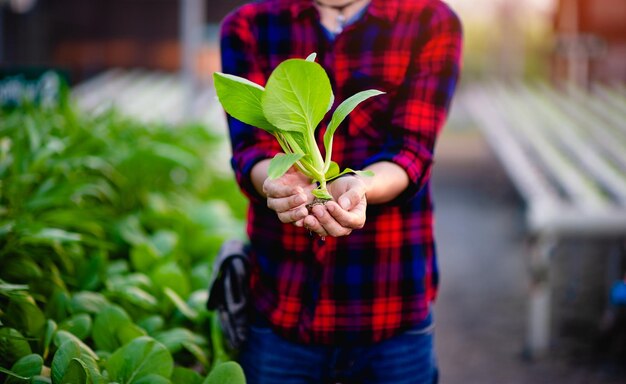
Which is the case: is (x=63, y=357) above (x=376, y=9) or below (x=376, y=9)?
below

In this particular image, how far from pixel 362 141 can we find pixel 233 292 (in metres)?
0.51

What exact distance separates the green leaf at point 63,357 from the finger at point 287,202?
60 cm

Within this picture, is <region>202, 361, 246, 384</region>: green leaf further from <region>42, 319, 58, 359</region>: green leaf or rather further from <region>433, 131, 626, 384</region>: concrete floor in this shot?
<region>433, 131, 626, 384</region>: concrete floor

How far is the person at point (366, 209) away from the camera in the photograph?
1814 millimetres

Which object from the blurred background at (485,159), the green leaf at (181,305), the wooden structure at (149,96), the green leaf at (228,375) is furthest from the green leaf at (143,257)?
the wooden structure at (149,96)

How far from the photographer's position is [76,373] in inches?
63.8

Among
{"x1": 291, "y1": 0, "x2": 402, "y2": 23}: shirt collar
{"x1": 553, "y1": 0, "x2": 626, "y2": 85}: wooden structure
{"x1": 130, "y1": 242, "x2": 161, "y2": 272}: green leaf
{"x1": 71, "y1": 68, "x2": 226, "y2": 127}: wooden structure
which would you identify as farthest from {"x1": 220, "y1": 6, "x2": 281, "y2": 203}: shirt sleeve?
Answer: {"x1": 553, "y1": 0, "x2": 626, "y2": 85}: wooden structure

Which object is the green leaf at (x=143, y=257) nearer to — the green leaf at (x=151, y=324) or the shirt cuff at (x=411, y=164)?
the green leaf at (x=151, y=324)

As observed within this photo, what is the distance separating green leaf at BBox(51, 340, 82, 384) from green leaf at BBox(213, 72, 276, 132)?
676mm

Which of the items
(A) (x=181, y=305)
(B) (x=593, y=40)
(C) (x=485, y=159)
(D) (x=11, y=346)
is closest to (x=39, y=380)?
(D) (x=11, y=346)

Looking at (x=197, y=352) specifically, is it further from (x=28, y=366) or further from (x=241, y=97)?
(x=241, y=97)

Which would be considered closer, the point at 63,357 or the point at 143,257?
the point at 63,357

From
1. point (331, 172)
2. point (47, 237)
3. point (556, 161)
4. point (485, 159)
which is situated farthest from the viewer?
point (485, 159)

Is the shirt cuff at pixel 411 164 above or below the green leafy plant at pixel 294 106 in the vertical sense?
below
